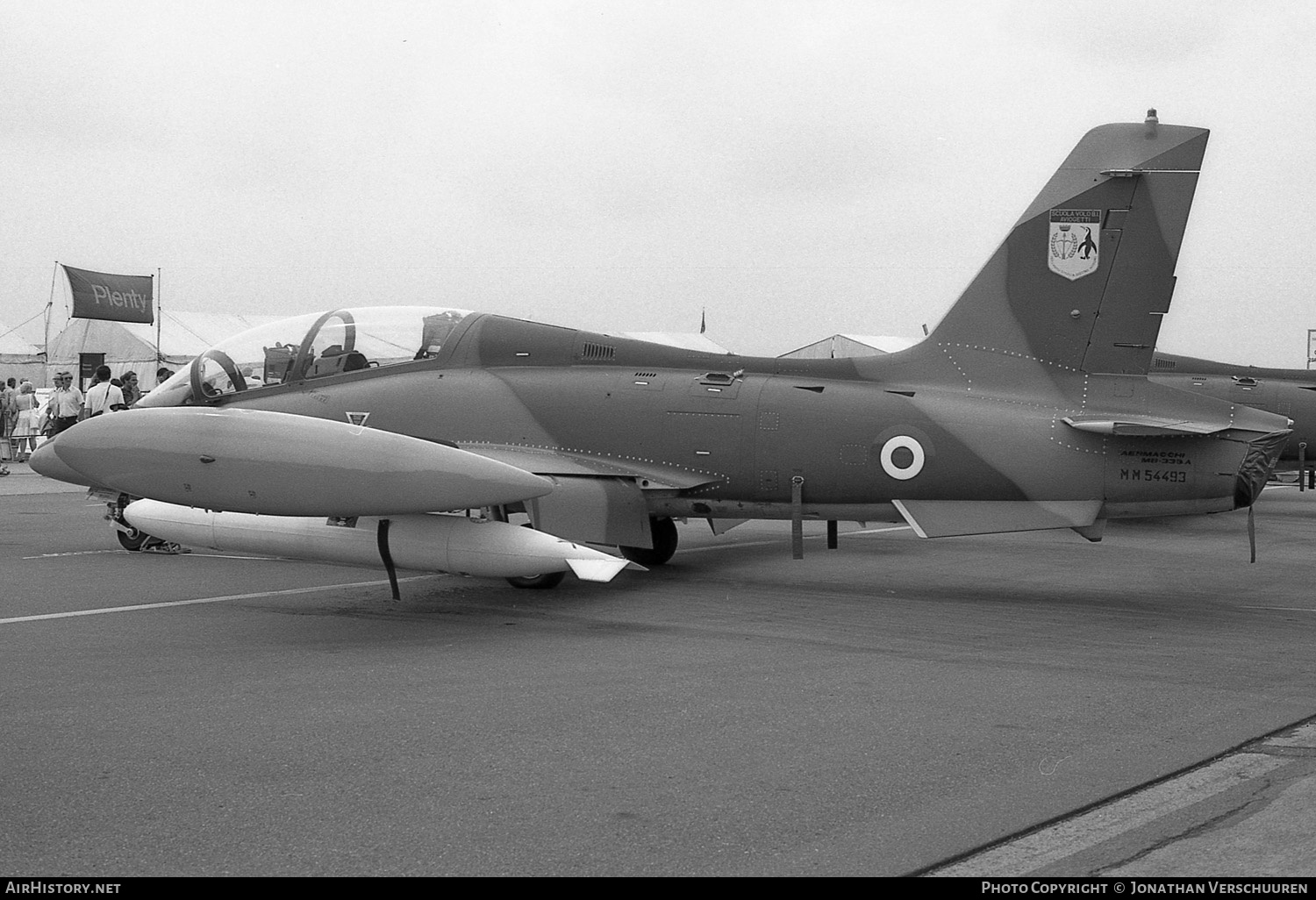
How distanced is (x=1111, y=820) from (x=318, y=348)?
30.4ft

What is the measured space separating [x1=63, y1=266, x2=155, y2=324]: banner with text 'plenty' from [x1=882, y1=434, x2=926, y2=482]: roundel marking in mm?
27942

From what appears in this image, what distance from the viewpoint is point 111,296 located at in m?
33.4

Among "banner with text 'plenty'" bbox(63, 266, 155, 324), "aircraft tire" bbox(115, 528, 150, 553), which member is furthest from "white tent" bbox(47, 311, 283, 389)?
"aircraft tire" bbox(115, 528, 150, 553)

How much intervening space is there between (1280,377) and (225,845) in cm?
1978

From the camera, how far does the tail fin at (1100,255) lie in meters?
10.3

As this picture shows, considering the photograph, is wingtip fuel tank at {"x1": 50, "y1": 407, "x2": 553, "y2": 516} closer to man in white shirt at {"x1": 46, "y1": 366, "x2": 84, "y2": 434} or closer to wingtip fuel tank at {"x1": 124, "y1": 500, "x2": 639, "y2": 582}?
wingtip fuel tank at {"x1": 124, "y1": 500, "x2": 639, "y2": 582}

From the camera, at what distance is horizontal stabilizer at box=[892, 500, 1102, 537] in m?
10.1

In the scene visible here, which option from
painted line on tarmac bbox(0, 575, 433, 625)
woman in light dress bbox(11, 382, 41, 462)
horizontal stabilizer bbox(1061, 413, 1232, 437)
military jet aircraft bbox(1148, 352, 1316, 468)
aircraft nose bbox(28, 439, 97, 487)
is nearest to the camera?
painted line on tarmac bbox(0, 575, 433, 625)

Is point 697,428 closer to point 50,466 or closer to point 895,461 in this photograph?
point 895,461

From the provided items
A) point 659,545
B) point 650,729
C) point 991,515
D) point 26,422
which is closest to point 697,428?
point 659,545

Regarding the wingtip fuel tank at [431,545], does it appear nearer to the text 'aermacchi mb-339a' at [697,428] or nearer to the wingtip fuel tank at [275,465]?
the text 'aermacchi mb-339a' at [697,428]

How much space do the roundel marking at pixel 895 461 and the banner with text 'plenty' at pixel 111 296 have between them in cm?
2794

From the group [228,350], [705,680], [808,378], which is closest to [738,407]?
[808,378]

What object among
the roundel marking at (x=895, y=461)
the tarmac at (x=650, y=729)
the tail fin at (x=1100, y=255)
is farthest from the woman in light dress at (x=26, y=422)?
the tail fin at (x=1100, y=255)
